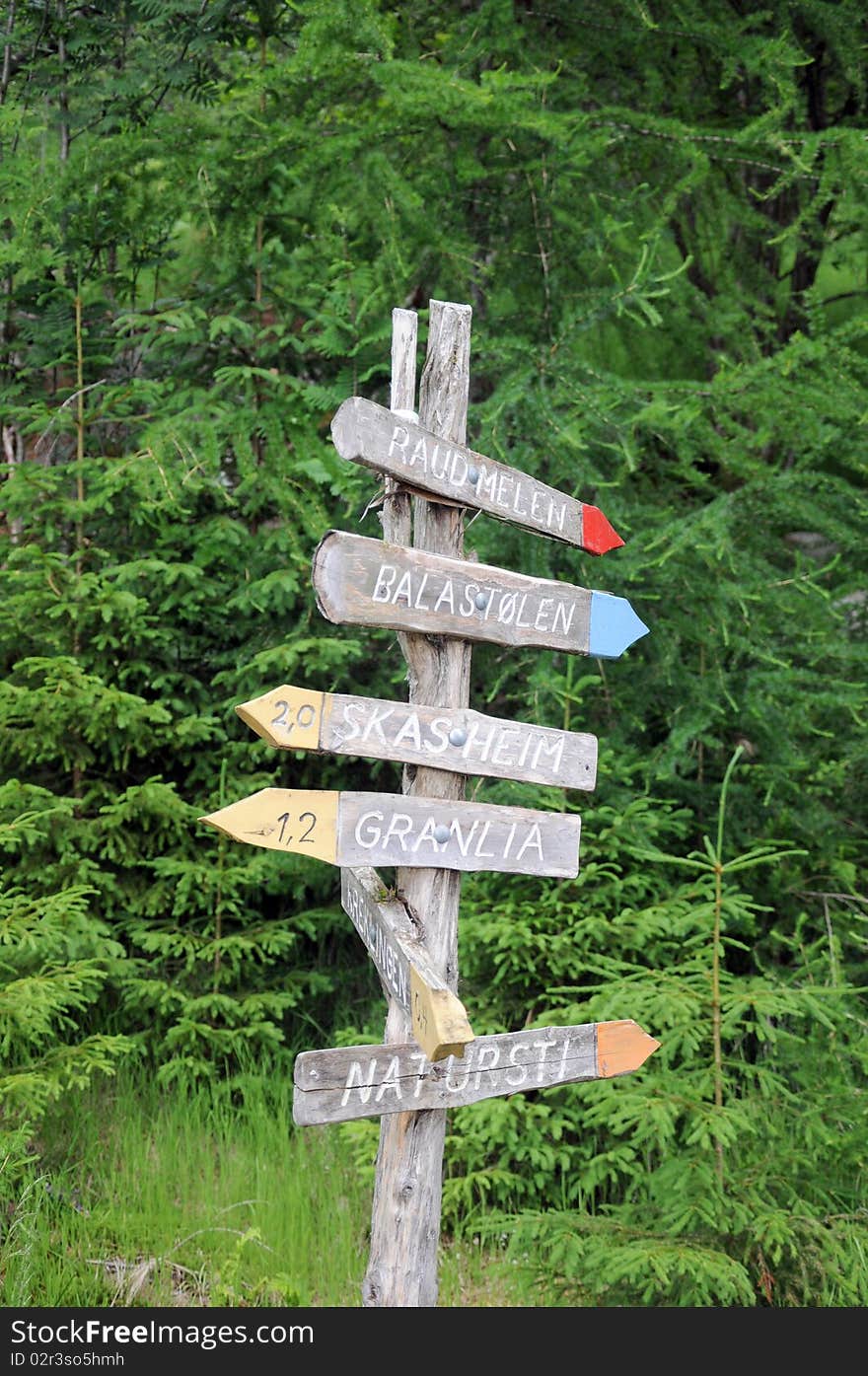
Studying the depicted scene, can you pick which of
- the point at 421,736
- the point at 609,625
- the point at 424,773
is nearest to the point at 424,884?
the point at 424,773

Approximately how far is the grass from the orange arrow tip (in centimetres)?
140

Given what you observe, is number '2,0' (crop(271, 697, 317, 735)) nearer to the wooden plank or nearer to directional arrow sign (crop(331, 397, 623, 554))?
the wooden plank

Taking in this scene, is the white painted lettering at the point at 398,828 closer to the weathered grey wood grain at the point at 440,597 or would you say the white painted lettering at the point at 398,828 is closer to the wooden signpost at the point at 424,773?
the wooden signpost at the point at 424,773

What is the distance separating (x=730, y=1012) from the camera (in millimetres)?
3588

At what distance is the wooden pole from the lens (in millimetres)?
2949

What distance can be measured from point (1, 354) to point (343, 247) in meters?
1.72

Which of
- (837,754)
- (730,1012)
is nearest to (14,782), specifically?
(730,1012)

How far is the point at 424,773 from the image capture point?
301 centimetres

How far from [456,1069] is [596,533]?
1.44 m

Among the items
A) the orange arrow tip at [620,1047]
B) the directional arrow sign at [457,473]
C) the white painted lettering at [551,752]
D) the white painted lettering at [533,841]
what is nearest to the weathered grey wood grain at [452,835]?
the white painted lettering at [533,841]

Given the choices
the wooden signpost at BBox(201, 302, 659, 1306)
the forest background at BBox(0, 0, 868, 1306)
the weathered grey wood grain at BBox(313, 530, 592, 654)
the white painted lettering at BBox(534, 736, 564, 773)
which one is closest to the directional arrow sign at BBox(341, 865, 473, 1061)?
the wooden signpost at BBox(201, 302, 659, 1306)

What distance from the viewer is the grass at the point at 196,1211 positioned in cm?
403

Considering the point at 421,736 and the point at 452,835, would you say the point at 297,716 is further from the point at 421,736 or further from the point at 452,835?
the point at 452,835

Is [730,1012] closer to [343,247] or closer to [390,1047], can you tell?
[390,1047]
